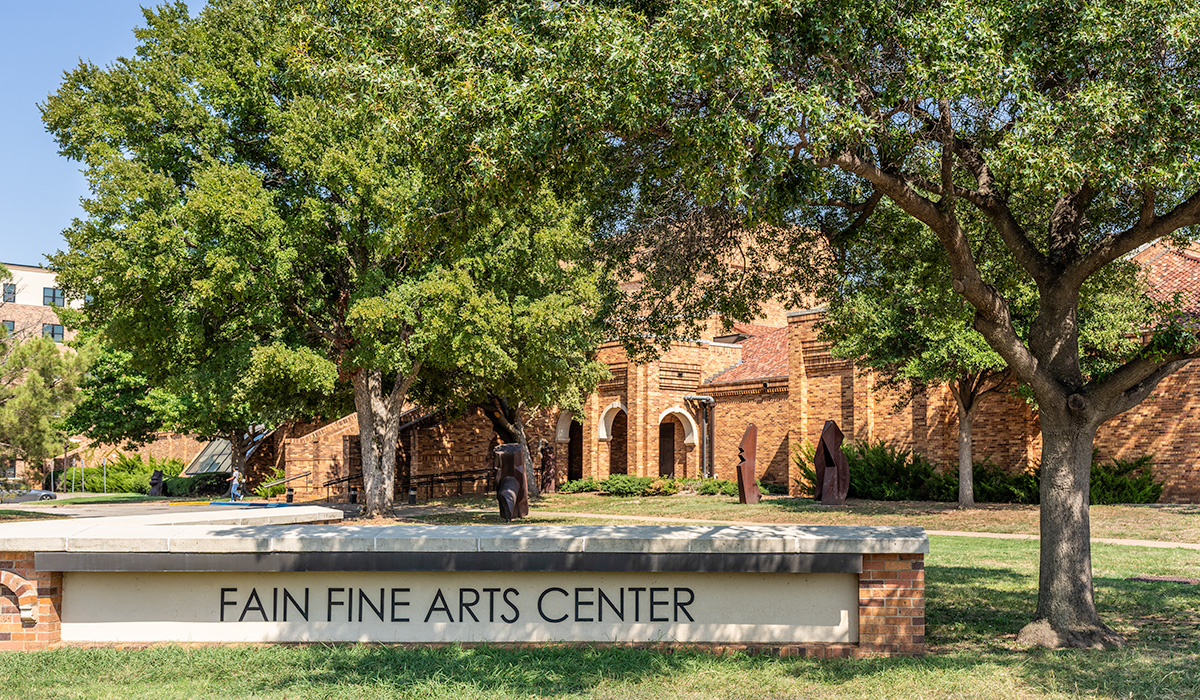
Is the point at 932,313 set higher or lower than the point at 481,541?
higher

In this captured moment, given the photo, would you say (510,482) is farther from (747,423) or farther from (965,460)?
(747,423)

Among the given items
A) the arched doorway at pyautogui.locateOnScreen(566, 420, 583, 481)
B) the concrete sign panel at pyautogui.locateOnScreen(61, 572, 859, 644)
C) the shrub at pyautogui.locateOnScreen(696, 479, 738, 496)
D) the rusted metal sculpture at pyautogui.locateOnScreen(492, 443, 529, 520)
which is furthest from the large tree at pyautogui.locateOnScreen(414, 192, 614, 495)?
the arched doorway at pyautogui.locateOnScreen(566, 420, 583, 481)

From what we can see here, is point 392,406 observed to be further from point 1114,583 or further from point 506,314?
point 1114,583

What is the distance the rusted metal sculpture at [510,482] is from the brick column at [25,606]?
13.4m

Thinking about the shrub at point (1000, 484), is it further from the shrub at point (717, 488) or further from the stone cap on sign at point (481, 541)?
the stone cap on sign at point (481, 541)

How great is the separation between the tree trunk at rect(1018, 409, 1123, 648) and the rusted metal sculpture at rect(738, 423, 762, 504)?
1741 cm

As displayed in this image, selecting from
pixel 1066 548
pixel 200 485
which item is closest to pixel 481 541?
pixel 1066 548

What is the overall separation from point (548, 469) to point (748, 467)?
1160 centimetres

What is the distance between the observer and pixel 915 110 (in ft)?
28.5

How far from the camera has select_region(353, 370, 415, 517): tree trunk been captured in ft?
70.6

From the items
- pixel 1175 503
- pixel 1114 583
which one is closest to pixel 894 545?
pixel 1114 583

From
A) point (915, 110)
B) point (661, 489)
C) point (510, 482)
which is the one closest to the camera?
point (915, 110)

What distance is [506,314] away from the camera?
18.6m

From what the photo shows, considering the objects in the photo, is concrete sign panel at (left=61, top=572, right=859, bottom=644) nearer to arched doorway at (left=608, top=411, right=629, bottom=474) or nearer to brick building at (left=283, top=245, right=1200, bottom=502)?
brick building at (left=283, top=245, right=1200, bottom=502)
